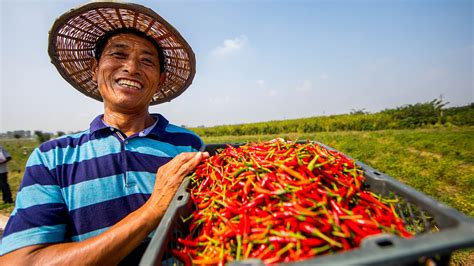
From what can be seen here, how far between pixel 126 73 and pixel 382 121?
29.7 meters

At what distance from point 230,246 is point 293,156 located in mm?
649

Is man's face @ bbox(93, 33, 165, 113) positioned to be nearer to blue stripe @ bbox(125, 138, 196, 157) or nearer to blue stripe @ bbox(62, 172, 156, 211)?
blue stripe @ bbox(125, 138, 196, 157)

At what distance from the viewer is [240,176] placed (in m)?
1.52

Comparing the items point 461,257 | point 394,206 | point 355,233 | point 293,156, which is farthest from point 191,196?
point 461,257

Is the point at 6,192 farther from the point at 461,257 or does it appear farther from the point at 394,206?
the point at 461,257

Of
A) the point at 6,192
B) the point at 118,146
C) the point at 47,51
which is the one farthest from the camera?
the point at 6,192

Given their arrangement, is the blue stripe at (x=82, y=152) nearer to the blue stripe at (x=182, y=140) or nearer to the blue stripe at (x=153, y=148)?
the blue stripe at (x=153, y=148)

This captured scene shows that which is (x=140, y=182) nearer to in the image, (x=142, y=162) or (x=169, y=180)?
(x=142, y=162)

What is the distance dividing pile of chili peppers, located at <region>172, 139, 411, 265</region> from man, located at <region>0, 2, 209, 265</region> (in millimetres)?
331

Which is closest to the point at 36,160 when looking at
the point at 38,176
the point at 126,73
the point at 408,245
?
the point at 38,176

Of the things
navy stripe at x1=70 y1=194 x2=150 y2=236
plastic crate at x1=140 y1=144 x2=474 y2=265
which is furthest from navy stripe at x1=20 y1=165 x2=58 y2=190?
plastic crate at x1=140 y1=144 x2=474 y2=265

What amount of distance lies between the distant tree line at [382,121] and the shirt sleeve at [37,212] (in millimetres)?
27963

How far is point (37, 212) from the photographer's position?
1.57 m

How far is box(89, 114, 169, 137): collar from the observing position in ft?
7.14
